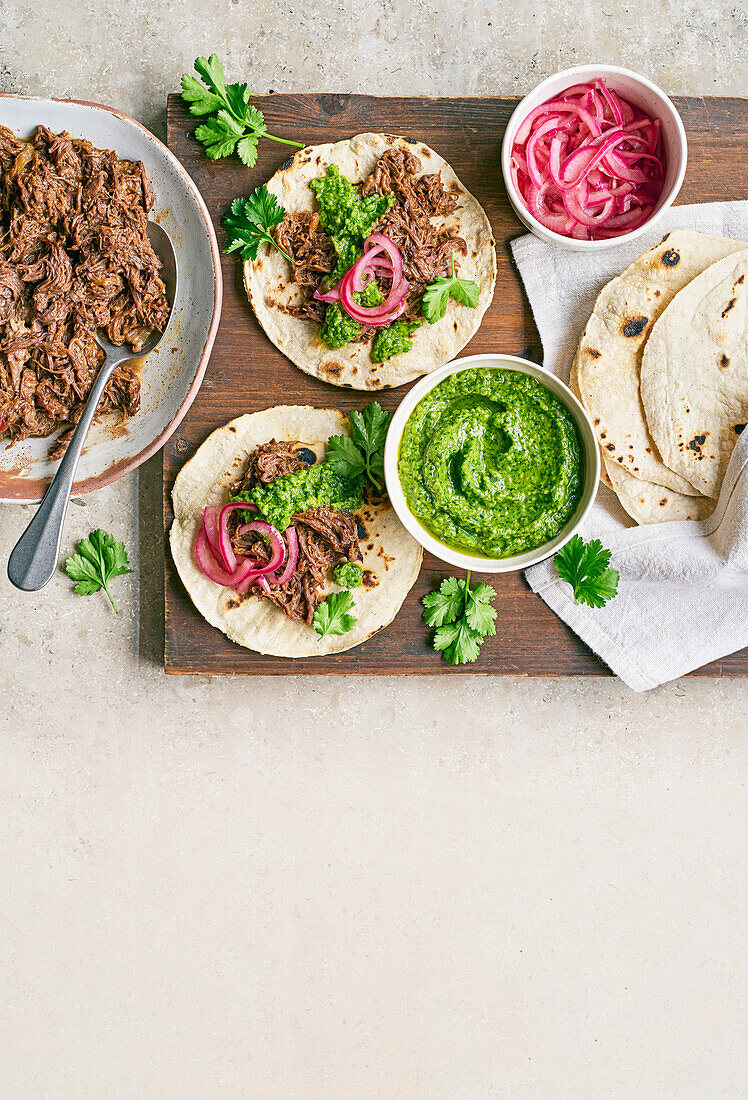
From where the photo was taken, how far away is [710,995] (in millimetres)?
3275

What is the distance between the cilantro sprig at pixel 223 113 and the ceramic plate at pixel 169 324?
0.69 feet

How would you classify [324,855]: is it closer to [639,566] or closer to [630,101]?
[639,566]

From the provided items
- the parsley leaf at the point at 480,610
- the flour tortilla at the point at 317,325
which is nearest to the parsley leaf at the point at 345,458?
the flour tortilla at the point at 317,325

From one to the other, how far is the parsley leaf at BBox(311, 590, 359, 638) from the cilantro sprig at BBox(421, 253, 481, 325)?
3.47ft

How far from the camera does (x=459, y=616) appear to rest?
2.91 m

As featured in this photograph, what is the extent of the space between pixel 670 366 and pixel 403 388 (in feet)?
3.17

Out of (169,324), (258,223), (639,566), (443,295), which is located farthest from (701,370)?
(169,324)

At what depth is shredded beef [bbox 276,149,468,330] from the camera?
9.10 feet

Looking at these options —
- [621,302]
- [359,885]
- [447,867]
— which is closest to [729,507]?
[621,302]

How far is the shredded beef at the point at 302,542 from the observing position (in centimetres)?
280

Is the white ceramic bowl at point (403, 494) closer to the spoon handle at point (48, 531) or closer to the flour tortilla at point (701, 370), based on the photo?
the flour tortilla at point (701, 370)

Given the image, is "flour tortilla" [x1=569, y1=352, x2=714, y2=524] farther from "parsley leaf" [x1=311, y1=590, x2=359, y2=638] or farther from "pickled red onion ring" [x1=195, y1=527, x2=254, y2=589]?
"pickled red onion ring" [x1=195, y1=527, x2=254, y2=589]

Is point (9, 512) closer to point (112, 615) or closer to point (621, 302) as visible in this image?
point (112, 615)

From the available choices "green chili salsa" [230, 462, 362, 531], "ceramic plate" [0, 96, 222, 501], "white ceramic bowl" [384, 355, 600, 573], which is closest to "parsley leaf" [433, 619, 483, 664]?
"white ceramic bowl" [384, 355, 600, 573]
